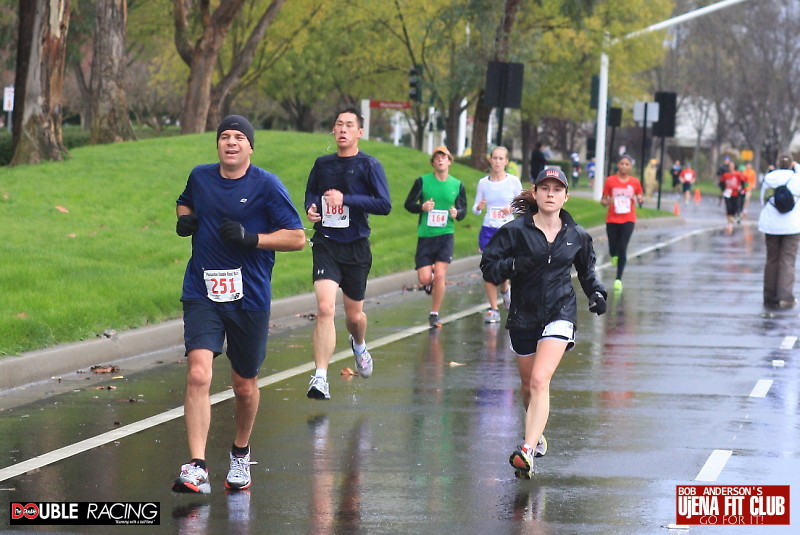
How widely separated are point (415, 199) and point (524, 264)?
7.05 m

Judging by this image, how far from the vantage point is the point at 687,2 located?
3216 inches

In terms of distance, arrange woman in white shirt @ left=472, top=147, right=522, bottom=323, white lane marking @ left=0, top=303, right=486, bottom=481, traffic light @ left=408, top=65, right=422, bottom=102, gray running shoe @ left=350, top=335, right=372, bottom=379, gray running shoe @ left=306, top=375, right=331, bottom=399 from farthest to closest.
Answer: traffic light @ left=408, top=65, right=422, bottom=102, woman in white shirt @ left=472, top=147, right=522, bottom=323, gray running shoe @ left=350, top=335, right=372, bottom=379, gray running shoe @ left=306, top=375, right=331, bottom=399, white lane marking @ left=0, top=303, right=486, bottom=481

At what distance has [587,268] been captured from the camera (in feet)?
26.5

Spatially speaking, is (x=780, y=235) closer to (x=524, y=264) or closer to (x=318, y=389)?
(x=318, y=389)

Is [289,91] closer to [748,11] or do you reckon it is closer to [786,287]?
[748,11]

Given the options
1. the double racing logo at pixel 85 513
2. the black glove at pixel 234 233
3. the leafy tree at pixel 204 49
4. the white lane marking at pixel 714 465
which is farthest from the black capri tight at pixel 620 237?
the leafy tree at pixel 204 49

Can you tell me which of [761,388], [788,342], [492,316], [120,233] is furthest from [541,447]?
[120,233]

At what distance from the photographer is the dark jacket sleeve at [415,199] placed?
1473 cm

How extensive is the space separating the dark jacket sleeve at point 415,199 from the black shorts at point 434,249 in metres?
0.36

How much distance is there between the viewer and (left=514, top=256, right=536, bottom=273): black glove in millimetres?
7977

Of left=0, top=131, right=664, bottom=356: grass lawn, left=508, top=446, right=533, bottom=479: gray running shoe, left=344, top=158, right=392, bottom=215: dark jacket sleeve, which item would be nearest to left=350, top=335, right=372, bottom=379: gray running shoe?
left=344, top=158, right=392, bottom=215: dark jacket sleeve

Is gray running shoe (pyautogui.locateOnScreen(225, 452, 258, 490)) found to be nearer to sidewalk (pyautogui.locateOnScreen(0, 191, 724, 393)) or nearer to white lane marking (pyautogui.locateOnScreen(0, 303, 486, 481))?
white lane marking (pyautogui.locateOnScreen(0, 303, 486, 481))

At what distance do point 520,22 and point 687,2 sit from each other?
4168 cm

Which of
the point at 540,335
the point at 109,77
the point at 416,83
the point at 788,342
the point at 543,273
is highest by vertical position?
the point at 416,83
